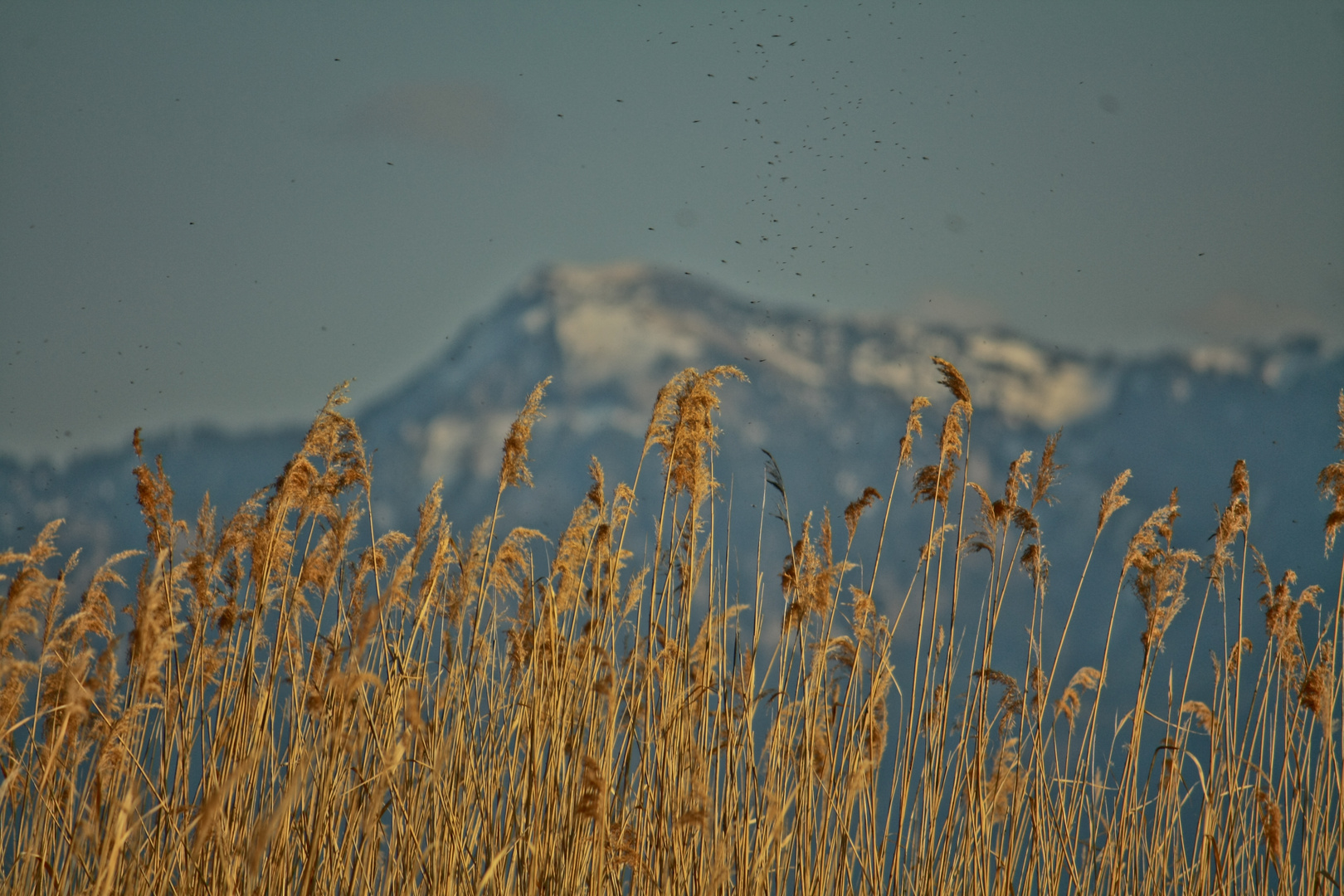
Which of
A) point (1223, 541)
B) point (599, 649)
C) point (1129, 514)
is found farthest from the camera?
point (1129, 514)

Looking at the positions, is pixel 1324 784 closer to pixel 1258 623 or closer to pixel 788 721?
pixel 1258 623

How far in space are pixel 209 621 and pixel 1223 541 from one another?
8.05 ft

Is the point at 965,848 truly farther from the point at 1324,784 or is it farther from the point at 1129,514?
the point at 1129,514

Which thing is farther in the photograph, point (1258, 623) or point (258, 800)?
point (1258, 623)

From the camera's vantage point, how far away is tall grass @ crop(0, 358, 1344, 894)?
2.08 metres

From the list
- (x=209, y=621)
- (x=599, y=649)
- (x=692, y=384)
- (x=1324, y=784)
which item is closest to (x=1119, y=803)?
(x=1324, y=784)

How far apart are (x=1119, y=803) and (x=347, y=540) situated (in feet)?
6.36

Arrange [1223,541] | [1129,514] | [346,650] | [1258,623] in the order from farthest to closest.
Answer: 1. [1129,514]
2. [1258,623]
3. [1223,541]
4. [346,650]

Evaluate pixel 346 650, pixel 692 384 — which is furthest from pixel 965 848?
pixel 346 650

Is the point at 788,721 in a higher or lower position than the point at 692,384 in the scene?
lower

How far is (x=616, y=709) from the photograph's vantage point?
2.31m

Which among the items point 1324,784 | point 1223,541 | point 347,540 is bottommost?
point 1324,784

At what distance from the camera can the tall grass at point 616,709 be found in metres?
2.08

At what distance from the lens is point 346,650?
2.18 m
